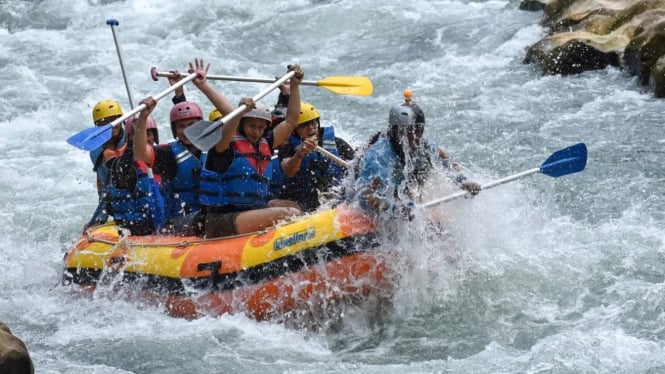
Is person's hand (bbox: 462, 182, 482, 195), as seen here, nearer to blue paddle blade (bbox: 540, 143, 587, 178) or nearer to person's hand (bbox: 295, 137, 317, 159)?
blue paddle blade (bbox: 540, 143, 587, 178)

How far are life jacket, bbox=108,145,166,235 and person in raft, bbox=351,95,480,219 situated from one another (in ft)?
4.87

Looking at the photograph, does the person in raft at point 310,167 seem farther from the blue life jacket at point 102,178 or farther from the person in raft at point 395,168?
the blue life jacket at point 102,178

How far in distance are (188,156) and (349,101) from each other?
539cm

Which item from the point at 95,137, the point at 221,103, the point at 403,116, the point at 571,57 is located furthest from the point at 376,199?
the point at 571,57

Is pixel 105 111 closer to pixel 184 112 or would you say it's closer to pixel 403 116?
pixel 184 112

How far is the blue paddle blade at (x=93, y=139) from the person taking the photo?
647 centimetres

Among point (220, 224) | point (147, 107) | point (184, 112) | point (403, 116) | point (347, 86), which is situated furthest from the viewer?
point (347, 86)

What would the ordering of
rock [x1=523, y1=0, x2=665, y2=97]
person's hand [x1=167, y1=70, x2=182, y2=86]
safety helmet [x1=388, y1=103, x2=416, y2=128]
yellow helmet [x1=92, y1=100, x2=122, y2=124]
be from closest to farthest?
1. safety helmet [x1=388, y1=103, x2=416, y2=128]
2. person's hand [x1=167, y1=70, x2=182, y2=86]
3. yellow helmet [x1=92, y1=100, x2=122, y2=124]
4. rock [x1=523, y1=0, x2=665, y2=97]

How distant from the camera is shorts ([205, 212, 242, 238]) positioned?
6457 mm

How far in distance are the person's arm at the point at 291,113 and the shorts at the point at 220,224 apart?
625 mm

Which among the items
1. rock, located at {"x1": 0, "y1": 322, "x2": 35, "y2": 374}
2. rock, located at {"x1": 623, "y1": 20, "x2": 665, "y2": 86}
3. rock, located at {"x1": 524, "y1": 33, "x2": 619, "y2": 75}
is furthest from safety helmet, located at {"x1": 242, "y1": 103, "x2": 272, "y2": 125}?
rock, located at {"x1": 524, "y1": 33, "x2": 619, "y2": 75}

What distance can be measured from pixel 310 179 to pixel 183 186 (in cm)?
89

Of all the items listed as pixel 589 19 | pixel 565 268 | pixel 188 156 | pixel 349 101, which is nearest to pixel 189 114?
pixel 188 156

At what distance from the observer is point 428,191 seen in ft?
20.9
